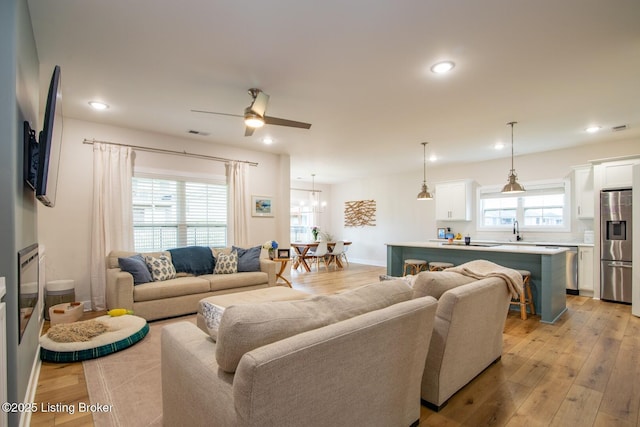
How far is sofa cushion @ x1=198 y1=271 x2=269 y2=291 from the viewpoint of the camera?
4334 millimetres

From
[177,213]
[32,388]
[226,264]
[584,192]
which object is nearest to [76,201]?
[177,213]

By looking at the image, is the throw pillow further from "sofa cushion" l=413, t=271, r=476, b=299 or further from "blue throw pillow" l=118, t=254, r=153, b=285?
"blue throw pillow" l=118, t=254, r=153, b=285

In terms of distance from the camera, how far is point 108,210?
436cm

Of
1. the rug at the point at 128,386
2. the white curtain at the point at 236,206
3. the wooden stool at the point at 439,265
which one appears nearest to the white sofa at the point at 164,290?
the rug at the point at 128,386

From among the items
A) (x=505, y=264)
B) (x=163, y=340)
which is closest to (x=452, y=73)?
(x=505, y=264)

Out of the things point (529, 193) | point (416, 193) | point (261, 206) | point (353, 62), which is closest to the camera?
point (353, 62)

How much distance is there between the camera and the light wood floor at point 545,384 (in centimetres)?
194

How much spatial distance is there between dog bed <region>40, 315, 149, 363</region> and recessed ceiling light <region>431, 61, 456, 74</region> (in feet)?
12.4

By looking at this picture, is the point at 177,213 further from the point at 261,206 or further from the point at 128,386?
the point at 128,386

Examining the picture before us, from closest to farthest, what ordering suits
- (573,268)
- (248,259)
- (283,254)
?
(248,259)
(573,268)
(283,254)

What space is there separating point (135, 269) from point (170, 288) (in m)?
0.48

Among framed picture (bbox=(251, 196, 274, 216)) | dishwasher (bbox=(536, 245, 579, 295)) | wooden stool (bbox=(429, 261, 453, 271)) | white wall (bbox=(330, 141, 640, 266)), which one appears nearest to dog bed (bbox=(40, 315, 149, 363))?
framed picture (bbox=(251, 196, 274, 216))

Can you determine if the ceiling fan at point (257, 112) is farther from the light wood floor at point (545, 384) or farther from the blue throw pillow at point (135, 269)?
the light wood floor at point (545, 384)

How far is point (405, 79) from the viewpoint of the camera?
9.98 feet
